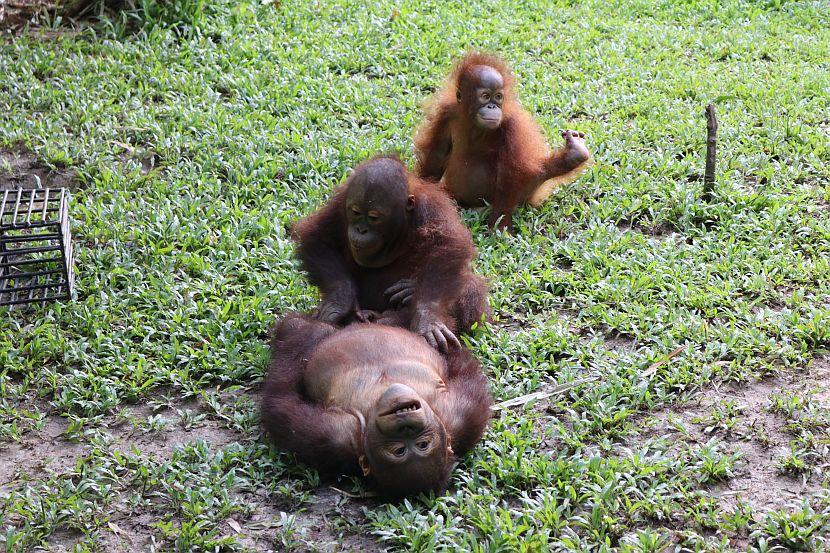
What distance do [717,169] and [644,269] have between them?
1340 millimetres

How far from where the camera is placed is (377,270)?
15.3ft

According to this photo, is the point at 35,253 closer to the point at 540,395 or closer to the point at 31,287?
the point at 31,287

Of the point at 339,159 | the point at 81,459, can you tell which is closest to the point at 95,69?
the point at 339,159

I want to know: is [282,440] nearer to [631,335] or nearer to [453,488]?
[453,488]

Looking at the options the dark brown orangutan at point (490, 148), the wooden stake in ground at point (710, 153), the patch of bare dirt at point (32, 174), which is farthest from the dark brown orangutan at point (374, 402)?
the patch of bare dirt at point (32, 174)

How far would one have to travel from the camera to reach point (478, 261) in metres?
5.39

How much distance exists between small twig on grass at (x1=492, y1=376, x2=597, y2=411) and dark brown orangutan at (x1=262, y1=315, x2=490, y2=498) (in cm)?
19

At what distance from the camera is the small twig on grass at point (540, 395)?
4.14 metres

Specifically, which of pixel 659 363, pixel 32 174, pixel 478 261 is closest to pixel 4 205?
pixel 32 174

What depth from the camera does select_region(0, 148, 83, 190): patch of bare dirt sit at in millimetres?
6164

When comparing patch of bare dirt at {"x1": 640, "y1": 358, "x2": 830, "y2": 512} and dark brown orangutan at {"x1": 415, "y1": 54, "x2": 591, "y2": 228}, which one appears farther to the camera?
dark brown orangutan at {"x1": 415, "y1": 54, "x2": 591, "y2": 228}

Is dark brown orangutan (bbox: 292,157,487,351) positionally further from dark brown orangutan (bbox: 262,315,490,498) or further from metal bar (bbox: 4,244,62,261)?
metal bar (bbox: 4,244,62,261)

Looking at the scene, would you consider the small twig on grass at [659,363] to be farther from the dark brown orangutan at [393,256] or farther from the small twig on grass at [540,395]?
the dark brown orangutan at [393,256]

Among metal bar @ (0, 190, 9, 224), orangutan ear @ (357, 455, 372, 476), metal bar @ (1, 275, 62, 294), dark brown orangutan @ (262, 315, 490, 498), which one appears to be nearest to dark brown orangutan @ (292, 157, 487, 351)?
dark brown orangutan @ (262, 315, 490, 498)
